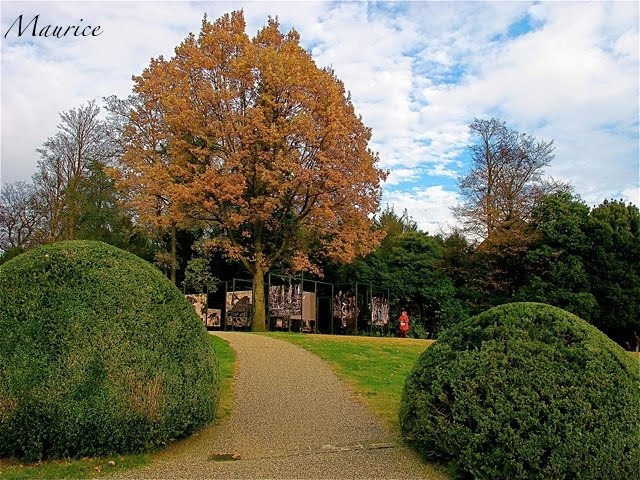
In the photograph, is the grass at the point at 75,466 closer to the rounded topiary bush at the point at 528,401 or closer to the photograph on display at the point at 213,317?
the rounded topiary bush at the point at 528,401

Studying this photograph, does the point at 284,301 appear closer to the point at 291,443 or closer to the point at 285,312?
the point at 285,312

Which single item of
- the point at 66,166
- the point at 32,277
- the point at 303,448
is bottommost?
the point at 303,448

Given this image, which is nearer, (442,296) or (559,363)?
(559,363)

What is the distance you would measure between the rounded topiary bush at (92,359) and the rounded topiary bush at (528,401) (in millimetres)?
2496

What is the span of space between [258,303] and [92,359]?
19234 millimetres

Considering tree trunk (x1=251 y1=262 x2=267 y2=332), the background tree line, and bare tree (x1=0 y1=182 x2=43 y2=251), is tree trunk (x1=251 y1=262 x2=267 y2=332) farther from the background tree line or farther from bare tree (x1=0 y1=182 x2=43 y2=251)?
bare tree (x1=0 y1=182 x2=43 y2=251)

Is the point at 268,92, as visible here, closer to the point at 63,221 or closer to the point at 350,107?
the point at 350,107

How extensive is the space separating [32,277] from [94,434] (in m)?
1.78

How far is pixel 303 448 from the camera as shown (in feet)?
20.8

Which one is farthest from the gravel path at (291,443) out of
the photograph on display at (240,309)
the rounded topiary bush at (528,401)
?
the photograph on display at (240,309)

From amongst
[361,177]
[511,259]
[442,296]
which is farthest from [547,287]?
[361,177]

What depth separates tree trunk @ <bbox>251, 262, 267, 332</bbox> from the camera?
80.6ft

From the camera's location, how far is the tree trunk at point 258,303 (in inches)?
968

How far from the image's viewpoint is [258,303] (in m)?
24.9
